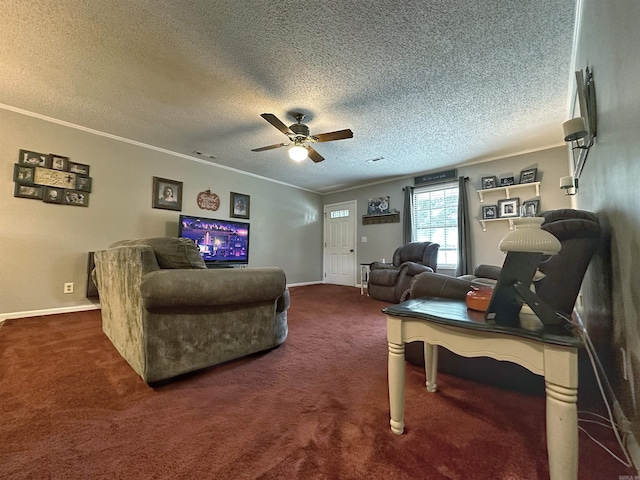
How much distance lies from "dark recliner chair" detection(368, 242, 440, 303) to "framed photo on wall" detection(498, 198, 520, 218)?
1.10 metres

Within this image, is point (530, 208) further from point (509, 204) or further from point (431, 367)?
point (431, 367)

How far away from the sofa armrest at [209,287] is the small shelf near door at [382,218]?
13.8ft

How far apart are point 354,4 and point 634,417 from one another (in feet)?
8.29

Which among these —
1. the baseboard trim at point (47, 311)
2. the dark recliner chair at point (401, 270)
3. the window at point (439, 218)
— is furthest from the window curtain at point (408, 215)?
the baseboard trim at point (47, 311)

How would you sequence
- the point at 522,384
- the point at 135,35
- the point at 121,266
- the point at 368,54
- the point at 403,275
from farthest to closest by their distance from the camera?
the point at 403,275 → the point at 368,54 → the point at 135,35 → the point at 121,266 → the point at 522,384

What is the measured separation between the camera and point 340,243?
6.44 meters

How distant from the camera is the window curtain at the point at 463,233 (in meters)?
4.44

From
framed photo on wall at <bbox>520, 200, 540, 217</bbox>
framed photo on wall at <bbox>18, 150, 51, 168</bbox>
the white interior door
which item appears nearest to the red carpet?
framed photo on wall at <bbox>18, 150, 51, 168</bbox>

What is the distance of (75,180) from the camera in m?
3.32

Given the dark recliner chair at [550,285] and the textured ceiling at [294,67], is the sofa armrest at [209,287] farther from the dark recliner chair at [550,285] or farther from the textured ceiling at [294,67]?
the textured ceiling at [294,67]

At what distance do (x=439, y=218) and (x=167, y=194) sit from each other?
15.8ft

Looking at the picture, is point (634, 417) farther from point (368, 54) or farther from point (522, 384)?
point (368, 54)

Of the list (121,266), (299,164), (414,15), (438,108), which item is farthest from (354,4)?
(299,164)

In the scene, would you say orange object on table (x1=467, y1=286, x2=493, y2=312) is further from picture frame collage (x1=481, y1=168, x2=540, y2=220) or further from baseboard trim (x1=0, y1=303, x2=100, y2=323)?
baseboard trim (x1=0, y1=303, x2=100, y2=323)
